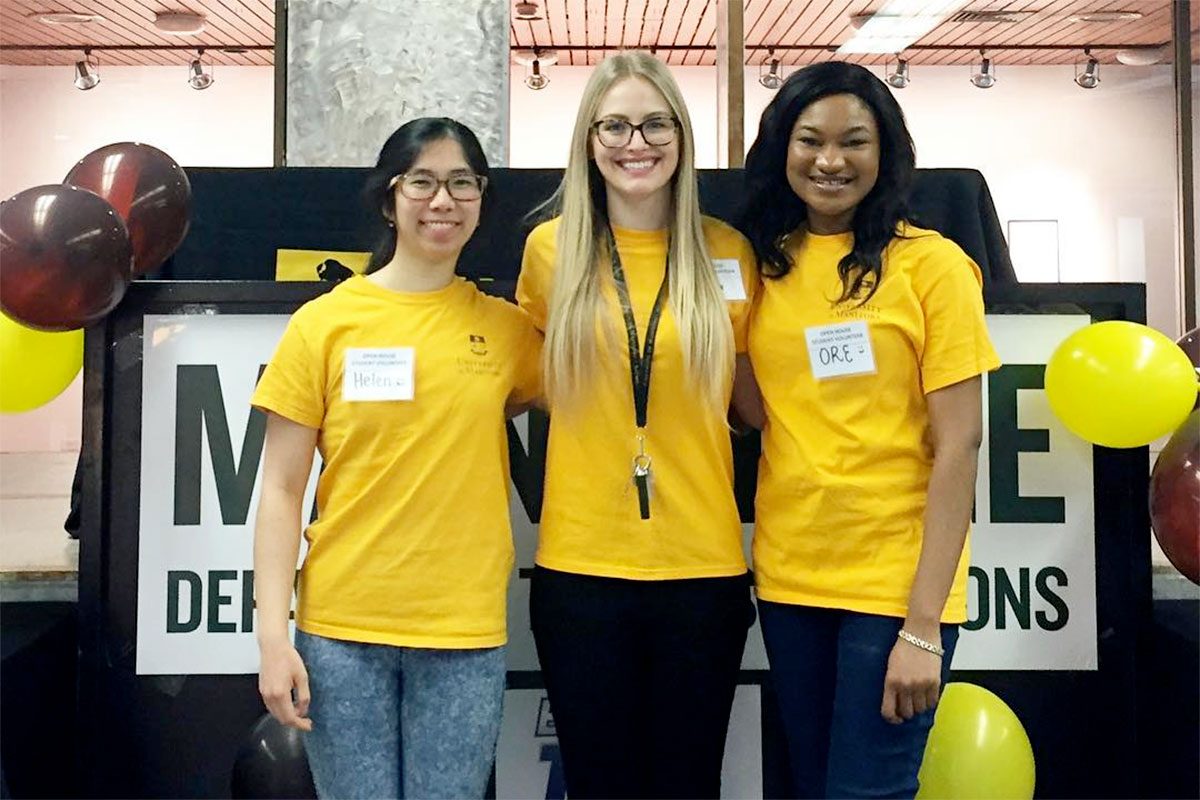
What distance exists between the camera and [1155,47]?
5734mm

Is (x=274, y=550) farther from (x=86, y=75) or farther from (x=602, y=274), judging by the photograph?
(x=86, y=75)

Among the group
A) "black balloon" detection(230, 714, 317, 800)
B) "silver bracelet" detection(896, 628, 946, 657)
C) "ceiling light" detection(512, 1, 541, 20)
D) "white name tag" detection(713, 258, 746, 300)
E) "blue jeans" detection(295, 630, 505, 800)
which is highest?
"ceiling light" detection(512, 1, 541, 20)

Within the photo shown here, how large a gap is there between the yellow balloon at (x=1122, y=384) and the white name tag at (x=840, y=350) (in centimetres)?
67

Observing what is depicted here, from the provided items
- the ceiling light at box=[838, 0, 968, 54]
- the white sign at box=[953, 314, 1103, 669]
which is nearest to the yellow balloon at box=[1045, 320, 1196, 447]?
the white sign at box=[953, 314, 1103, 669]

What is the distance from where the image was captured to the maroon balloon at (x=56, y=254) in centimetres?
174

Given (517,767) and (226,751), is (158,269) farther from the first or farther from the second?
(517,767)

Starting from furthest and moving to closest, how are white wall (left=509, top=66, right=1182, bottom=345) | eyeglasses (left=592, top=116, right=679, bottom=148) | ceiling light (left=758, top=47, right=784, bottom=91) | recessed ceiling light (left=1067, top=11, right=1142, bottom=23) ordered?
white wall (left=509, top=66, right=1182, bottom=345) → recessed ceiling light (left=1067, top=11, right=1142, bottom=23) → ceiling light (left=758, top=47, right=784, bottom=91) → eyeglasses (left=592, top=116, right=679, bottom=148)

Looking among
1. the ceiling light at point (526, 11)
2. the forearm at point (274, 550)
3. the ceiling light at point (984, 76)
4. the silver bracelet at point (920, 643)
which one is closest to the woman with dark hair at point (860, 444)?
the silver bracelet at point (920, 643)

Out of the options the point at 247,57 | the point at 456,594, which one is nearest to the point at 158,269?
the point at 456,594

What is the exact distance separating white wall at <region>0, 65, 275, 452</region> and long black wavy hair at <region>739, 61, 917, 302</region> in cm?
491

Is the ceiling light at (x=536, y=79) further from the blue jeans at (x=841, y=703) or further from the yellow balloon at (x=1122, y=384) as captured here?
the blue jeans at (x=841, y=703)

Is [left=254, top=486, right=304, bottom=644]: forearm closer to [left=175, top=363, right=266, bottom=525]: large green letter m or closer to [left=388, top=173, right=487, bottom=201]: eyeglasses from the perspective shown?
[left=388, top=173, right=487, bottom=201]: eyeglasses

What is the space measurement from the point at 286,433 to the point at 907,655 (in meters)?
0.96

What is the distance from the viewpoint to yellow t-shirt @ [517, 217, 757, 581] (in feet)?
4.64
